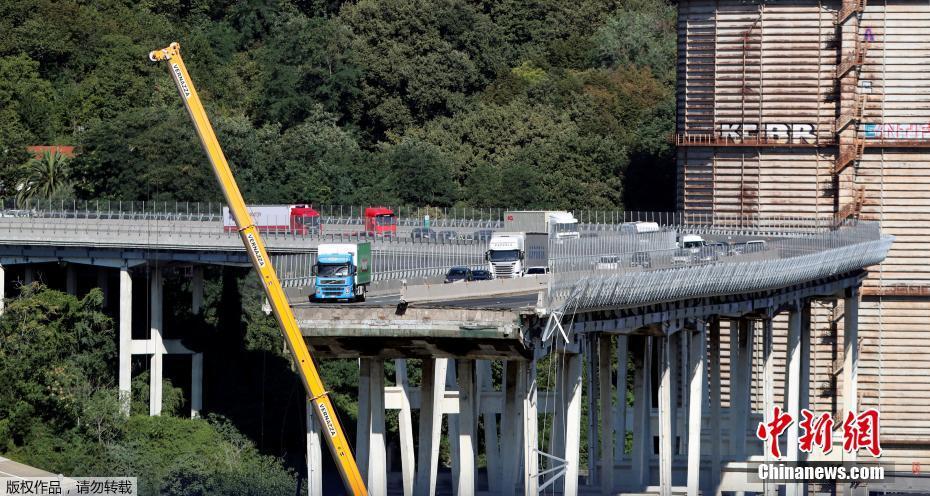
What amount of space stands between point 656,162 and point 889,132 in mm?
31943

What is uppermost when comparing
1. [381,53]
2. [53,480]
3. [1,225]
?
[381,53]

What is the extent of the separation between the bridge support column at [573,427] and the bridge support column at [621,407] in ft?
66.4

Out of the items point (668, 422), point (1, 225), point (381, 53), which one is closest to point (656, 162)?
point (381, 53)

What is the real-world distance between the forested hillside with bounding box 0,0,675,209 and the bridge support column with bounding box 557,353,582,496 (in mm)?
60813

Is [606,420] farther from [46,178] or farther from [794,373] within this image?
[46,178]

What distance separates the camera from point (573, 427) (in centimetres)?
9000

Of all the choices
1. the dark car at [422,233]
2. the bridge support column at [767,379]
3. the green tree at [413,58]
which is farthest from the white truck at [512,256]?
the green tree at [413,58]

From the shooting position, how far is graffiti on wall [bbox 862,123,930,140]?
13762 cm

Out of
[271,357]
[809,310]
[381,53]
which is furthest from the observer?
[381,53]

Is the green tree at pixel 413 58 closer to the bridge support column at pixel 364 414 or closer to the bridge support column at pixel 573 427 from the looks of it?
the bridge support column at pixel 573 427

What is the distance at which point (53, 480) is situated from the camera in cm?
9844

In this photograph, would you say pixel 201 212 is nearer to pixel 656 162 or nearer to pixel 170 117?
pixel 170 117

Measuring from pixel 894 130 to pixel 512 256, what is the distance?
4053 centimetres

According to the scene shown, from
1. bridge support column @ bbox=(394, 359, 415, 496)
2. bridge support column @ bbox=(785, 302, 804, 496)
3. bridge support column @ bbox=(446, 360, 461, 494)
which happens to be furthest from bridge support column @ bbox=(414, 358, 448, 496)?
bridge support column @ bbox=(785, 302, 804, 496)
